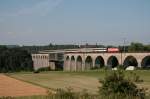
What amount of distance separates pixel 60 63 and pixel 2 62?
20285 mm

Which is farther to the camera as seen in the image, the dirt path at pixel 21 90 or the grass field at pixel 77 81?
the grass field at pixel 77 81

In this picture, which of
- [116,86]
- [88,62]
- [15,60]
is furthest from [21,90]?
[15,60]

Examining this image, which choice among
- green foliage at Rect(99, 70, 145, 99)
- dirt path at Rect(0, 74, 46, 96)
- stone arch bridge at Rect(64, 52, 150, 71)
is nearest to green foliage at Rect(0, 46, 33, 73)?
stone arch bridge at Rect(64, 52, 150, 71)

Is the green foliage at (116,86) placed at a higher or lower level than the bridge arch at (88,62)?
higher

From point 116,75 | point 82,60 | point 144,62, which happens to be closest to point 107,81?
point 116,75

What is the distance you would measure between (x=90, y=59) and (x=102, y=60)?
3.36 meters

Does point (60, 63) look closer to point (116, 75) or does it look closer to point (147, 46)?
point (147, 46)

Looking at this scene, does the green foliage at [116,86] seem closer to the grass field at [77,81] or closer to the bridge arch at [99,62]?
the grass field at [77,81]

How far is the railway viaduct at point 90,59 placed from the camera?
78287 millimetres

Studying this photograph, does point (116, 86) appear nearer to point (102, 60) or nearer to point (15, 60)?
point (102, 60)

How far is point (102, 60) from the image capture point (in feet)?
333

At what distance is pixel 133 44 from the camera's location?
133 metres

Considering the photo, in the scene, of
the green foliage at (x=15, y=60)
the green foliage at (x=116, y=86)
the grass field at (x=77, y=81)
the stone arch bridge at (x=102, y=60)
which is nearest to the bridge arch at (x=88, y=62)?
the stone arch bridge at (x=102, y=60)

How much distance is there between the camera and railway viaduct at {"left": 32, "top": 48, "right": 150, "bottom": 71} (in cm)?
7829
